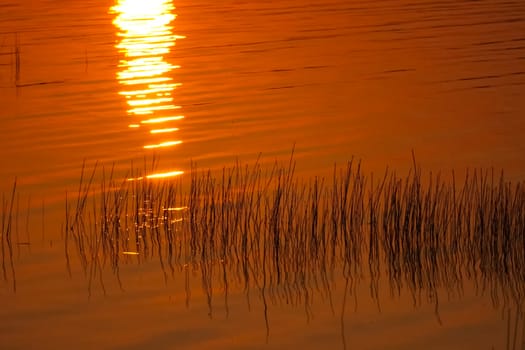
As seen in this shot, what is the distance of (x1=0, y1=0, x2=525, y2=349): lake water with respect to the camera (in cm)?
652

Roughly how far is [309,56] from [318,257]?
9.02 metres

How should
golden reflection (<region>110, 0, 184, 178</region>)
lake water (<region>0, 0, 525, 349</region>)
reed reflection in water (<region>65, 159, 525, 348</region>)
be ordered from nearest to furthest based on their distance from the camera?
1. lake water (<region>0, 0, 525, 349</region>)
2. reed reflection in water (<region>65, 159, 525, 348</region>)
3. golden reflection (<region>110, 0, 184, 178</region>)

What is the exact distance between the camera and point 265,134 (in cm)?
1138

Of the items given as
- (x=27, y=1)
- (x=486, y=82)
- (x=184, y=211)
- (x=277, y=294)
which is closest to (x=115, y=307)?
(x=277, y=294)

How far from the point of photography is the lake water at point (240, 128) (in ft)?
21.4

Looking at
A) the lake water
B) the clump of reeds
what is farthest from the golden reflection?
the clump of reeds

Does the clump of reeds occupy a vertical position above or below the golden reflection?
below

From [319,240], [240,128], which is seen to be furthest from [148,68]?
[319,240]

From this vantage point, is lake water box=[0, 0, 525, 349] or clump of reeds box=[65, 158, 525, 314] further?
clump of reeds box=[65, 158, 525, 314]

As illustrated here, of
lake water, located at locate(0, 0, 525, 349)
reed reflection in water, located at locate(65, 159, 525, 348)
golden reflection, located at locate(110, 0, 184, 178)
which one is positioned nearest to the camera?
lake water, located at locate(0, 0, 525, 349)

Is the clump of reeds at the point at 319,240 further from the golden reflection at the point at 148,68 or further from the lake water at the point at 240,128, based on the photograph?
the golden reflection at the point at 148,68

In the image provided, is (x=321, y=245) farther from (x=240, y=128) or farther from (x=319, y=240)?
(x=240, y=128)

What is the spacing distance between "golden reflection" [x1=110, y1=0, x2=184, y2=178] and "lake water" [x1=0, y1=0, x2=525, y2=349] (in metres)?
0.04

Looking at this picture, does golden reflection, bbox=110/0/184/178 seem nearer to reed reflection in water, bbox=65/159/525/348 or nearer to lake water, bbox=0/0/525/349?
Result: lake water, bbox=0/0/525/349
